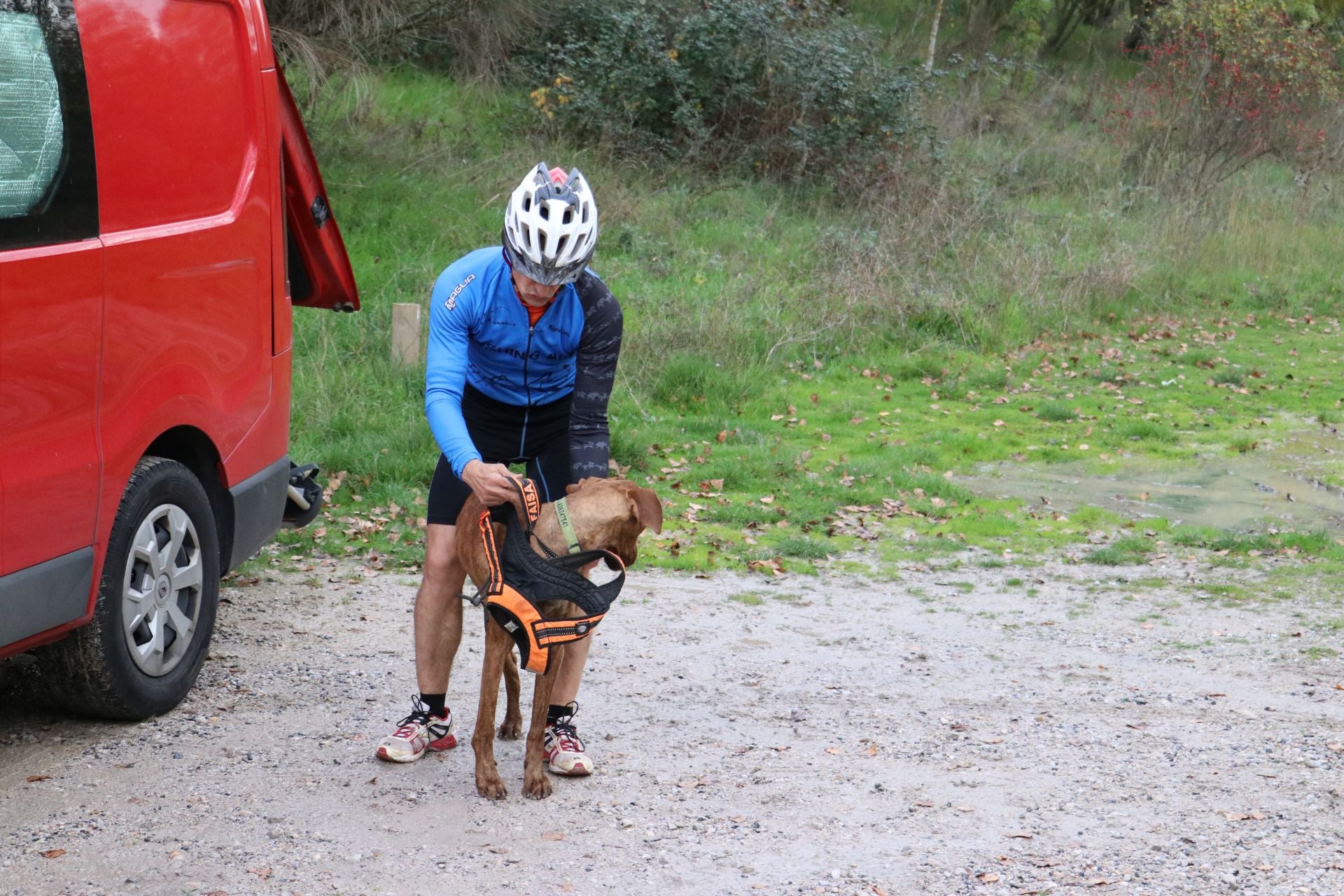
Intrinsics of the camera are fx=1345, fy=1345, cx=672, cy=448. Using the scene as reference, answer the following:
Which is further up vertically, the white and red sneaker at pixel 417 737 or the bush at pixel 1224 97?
the bush at pixel 1224 97

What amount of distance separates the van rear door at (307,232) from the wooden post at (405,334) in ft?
12.8

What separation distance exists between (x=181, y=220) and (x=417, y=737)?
1850mm

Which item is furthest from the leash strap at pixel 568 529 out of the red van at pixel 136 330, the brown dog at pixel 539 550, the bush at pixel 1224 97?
the bush at pixel 1224 97

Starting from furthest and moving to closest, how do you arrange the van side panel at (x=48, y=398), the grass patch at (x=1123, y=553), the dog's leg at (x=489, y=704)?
the grass patch at (x=1123, y=553)
the dog's leg at (x=489, y=704)
the van side panel at (x=48, y=398)

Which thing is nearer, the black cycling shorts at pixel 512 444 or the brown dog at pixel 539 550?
the brown dog at pixel 539 550

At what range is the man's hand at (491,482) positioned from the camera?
3.67 m

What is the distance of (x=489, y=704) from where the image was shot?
12.7ft

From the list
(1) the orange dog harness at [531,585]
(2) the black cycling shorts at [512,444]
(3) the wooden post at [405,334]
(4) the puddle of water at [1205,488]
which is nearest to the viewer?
(1) the orange dog harness at [531,585]

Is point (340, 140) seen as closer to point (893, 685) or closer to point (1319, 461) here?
point (1319, 461)

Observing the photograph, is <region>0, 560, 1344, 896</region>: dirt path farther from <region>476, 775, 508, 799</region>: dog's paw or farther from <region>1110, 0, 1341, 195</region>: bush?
<region>1110, 0, 1341, 195</region>: bush

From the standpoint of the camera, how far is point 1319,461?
9.90 metres

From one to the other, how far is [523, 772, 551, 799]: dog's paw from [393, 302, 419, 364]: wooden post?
251 inches

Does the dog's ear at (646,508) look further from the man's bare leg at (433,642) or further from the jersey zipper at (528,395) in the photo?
the man's bare leg at (433,642)

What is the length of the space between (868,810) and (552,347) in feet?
5.58
